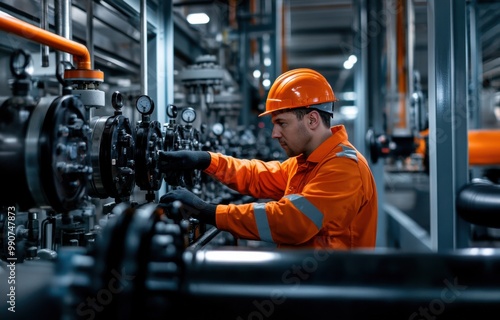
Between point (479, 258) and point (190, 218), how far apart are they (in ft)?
2.92

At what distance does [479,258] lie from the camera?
777 mm

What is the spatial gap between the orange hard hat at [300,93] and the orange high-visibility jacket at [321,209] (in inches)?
4.9

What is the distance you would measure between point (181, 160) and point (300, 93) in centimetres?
47

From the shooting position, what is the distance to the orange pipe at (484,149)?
112 inches

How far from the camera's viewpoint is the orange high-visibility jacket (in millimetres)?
1288

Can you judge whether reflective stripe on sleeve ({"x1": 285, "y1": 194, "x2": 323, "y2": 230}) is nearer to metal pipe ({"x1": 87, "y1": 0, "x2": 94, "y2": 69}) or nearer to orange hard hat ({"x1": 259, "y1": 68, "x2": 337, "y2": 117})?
orange hard hat ({"x1": 259, "y1": 68, "x2": 337, "y2": 117})

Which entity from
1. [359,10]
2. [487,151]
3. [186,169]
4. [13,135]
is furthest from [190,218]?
[359,10]

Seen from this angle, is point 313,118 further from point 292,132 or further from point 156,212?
point 156,212

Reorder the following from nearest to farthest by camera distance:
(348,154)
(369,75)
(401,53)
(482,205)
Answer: (348,154), (482,205), (369,75), (401,53)

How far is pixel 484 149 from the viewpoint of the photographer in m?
2.86

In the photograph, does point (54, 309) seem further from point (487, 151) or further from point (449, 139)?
point (487, 151)

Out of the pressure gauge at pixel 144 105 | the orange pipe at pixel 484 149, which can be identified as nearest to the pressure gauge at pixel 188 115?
the pressure gauge at pixel 144 105

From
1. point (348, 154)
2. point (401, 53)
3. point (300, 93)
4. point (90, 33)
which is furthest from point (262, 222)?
point (401, 53)

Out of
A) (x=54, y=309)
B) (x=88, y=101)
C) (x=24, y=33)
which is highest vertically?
(x=24, y=33)
